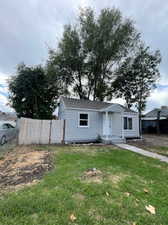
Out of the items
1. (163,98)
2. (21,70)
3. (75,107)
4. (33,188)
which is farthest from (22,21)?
(163,98)

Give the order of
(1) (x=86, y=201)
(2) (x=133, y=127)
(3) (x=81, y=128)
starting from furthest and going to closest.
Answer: (2) (x=133, y=127)
(3) (x=81, y=128)
(1) (x=86, y=201)

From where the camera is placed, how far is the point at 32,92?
16438mm

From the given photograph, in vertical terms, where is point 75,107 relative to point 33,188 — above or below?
above

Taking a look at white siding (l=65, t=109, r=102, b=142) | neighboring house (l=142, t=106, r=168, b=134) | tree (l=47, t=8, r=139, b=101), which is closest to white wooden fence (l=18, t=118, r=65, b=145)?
white siding (l=65, t=109, r=102, b=142)

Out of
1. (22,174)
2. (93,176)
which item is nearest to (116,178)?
(93,176)

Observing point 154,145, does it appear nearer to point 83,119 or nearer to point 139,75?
point 83,119

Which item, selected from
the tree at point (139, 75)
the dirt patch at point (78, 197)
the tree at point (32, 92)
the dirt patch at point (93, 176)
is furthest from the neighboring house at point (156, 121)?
the dirt patch at point (78, 197)

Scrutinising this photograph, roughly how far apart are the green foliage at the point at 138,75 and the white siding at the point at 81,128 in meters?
8.98

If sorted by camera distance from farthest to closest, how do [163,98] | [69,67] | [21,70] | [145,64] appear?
[163,98] → [145,64] → [69,67] → [21,70]

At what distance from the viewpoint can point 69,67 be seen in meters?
17.6

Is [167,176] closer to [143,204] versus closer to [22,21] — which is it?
[143,204]

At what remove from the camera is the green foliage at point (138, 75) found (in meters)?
18.8

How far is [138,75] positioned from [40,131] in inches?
589

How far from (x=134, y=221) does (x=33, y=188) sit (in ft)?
7.18
